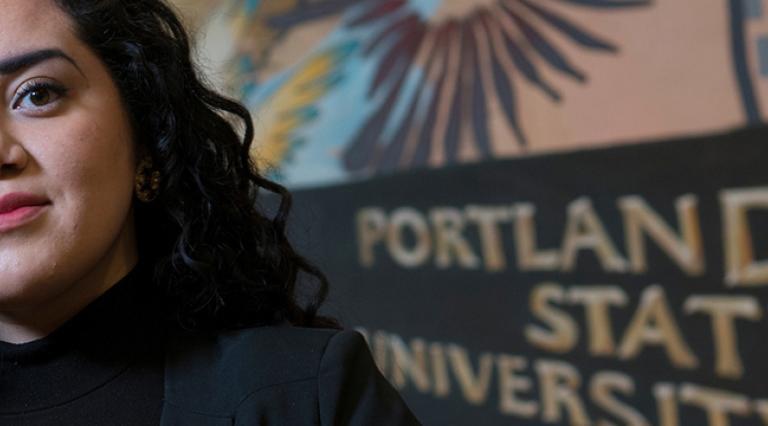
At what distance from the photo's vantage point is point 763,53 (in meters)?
1.00

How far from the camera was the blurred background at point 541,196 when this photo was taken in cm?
105

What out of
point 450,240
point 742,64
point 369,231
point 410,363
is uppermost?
point 742,64

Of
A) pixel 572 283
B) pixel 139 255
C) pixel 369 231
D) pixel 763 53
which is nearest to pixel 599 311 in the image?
pixel 572 283

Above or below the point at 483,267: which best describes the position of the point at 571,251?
above

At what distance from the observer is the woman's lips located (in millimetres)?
703

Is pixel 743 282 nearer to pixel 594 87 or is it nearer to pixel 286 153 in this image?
pixel 594 87

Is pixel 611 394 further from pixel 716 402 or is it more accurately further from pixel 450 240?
pixel 450 240

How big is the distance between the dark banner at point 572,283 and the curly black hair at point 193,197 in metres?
0.46

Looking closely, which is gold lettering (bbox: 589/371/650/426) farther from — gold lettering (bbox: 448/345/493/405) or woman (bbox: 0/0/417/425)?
woman (bbox: 0/0/417/425)

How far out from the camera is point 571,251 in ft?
4.06

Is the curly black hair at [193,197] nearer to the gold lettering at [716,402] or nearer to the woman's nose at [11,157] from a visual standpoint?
the woman's nose at [11,157]

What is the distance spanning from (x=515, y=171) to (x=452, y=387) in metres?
0.40

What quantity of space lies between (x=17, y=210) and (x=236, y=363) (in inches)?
9.5

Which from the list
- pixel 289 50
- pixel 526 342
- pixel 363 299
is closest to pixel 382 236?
pixel 363 299
